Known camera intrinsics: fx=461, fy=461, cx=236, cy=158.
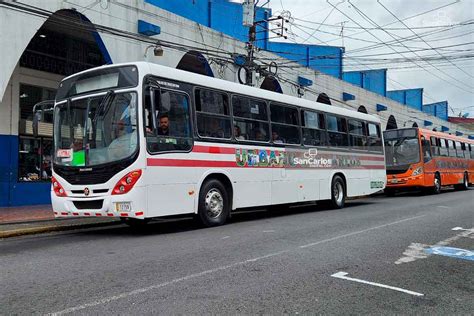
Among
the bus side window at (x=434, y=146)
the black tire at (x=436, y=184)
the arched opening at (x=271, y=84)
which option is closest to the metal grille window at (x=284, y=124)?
the arched opening at (x=271, y=84)

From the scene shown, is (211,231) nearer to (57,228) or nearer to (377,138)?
(57,228)

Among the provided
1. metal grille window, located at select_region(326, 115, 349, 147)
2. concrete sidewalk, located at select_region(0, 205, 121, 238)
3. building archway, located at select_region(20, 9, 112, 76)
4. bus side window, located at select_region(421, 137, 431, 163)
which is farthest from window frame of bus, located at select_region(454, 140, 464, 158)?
concrete sidewalk, located at select_region(0, 205, 121, 238)

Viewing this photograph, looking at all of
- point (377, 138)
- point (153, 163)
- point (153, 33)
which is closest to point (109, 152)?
point (153, 163)

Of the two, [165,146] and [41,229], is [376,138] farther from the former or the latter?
[41,229]

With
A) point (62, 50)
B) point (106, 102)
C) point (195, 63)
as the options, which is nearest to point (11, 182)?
point (62, 50)

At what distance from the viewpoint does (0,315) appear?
423cm

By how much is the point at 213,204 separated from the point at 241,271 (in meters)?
4.26

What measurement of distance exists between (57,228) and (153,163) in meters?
3.27

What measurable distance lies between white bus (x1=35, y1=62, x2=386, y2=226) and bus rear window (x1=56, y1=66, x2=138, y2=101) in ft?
0.07

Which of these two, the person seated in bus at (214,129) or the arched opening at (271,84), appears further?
the arched opening at (271,84)

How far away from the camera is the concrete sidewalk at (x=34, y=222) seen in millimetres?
9758

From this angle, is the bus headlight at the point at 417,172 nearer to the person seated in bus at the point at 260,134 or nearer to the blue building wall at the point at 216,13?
the blue building wall at the point at 216,13

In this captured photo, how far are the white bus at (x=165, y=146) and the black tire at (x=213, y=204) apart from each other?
22 mm

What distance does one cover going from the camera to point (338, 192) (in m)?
14.8
